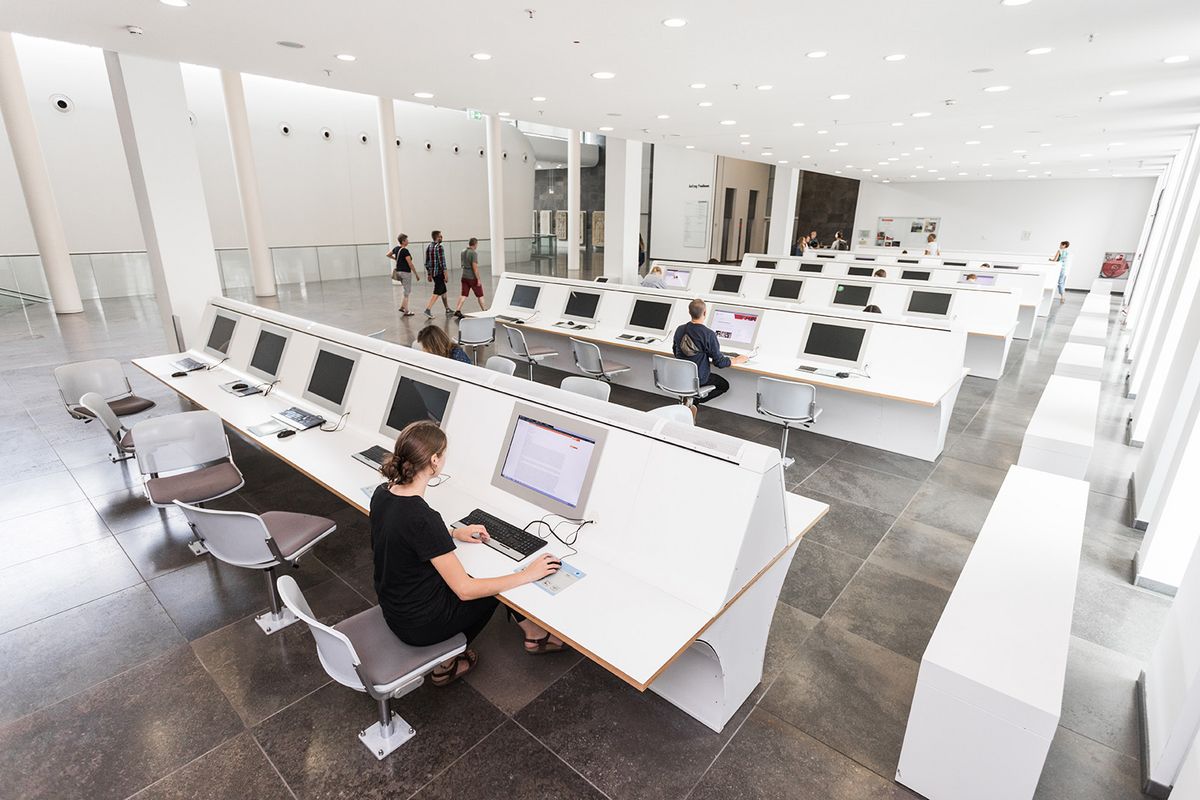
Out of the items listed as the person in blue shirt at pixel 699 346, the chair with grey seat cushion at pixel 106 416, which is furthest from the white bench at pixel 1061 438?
the chair with grey seat cushion at pixel 106 416

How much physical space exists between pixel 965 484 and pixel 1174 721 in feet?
9.10

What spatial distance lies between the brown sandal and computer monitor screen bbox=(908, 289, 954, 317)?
7.31 m

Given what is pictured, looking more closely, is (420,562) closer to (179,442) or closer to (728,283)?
(179,442)

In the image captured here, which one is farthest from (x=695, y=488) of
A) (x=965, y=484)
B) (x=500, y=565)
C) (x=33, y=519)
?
(x=33, y=519)

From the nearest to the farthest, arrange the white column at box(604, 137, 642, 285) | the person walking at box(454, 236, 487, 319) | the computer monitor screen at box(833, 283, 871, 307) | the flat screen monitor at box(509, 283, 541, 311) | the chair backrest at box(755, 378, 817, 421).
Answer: the chair backrest at box(755, 378, 817, 421) → the flat screen monitor at box(509, 283, 541, 311) → the computer monitor screen at box(833, 283, 871, 307) → the person walking at box(454, 236, 487, 319) → the white column at box(604, 137, 642, 285)

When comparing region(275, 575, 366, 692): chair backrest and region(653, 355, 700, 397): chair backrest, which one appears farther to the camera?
region(653, 355, 700, 397): chair backrest

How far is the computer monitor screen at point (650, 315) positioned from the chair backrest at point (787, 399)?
1909 mm

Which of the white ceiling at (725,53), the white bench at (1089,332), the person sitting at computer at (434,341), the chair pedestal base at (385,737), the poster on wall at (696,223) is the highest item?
the white ceiling at (725,53)

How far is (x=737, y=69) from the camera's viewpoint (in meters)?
5.71

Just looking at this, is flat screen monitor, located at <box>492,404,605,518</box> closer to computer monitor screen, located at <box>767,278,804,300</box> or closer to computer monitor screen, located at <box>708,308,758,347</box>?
computer monitor screen, located at <box>708,308,758,347</box>

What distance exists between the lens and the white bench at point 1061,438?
13.1 ft

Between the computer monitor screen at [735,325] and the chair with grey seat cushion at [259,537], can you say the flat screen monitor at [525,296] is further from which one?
the chair with grey seat cushion at [259,537]

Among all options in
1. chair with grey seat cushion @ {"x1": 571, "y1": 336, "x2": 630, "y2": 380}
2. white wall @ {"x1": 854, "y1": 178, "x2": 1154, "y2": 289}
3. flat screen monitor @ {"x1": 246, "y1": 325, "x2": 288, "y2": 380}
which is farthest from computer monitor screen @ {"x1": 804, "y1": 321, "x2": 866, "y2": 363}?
white wall @ {"x1": 854, "y1": 178, "x2": 1154, "y2": 289}

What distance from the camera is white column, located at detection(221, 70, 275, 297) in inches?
436
